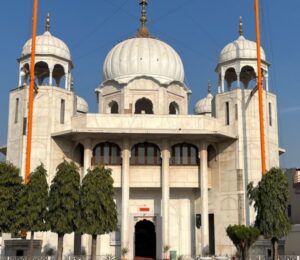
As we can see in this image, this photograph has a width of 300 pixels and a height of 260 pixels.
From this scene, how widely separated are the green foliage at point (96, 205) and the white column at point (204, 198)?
7977 mm

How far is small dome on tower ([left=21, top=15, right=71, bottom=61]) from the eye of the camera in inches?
1312

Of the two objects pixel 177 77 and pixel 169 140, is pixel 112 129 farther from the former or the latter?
pixel 177 77

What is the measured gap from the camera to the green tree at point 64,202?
23.6 metres

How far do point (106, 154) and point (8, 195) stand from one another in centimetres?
893

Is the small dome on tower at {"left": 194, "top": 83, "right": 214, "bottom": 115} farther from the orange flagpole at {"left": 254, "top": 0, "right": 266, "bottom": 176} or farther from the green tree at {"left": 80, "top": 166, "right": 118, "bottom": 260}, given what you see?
the green tree at {"left": 80, "top": 166, "right": 118, "bottom": 260}

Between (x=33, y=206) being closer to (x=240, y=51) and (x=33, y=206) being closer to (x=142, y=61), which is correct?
(x=142, y=61)

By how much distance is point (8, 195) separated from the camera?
24188 mm

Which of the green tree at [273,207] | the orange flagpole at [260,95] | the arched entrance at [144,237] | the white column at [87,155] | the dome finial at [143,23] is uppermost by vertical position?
the dome finial at [143,23]

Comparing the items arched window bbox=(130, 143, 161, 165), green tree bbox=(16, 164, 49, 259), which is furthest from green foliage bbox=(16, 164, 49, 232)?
arched window bbox=(130, 143, 161, 165)

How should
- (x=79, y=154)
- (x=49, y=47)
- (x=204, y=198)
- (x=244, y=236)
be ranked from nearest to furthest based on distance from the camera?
(x=244, y=236), (x=204, y=198), (x=79, y=154), (x=49, y=47)

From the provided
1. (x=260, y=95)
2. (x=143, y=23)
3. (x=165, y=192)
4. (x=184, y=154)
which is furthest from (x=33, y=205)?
(x=143, y=23)

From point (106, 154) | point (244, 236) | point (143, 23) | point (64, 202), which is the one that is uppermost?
point (143, 23)

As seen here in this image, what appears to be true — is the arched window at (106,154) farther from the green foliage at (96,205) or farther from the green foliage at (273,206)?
the green foliage at (273,206)

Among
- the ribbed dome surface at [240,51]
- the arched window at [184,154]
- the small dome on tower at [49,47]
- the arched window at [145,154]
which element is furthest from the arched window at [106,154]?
the ribbed dome surface at [240,51]
